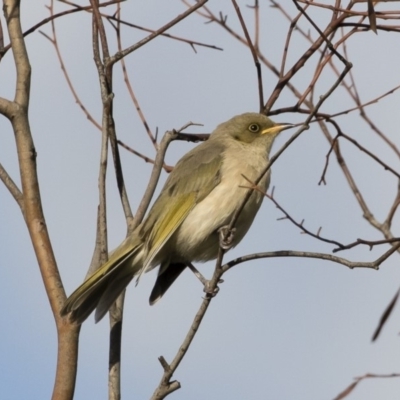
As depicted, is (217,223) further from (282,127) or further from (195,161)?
(282,127)

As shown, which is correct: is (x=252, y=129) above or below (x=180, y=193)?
above

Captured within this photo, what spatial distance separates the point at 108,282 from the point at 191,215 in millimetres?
1046

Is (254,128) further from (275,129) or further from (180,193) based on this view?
(180,193)

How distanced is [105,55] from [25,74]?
1.92 feet

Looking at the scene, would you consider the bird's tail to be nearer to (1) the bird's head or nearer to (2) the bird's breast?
(2) the bird's breast

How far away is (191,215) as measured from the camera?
21.5 ft

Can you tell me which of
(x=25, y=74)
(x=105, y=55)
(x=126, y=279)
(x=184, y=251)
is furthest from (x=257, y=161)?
(x=25, y=74)

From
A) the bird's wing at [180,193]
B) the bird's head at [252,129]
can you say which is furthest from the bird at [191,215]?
the bird's head at [252,129]

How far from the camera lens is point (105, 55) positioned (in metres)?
5.28

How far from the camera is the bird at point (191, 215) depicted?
6.25 meters

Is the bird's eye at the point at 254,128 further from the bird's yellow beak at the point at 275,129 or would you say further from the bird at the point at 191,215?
the bird at the point at 191,215

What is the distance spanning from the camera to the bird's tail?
520 cm

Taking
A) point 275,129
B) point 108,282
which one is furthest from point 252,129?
point 108,282

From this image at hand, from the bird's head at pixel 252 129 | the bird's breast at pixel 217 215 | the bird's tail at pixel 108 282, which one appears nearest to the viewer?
the bird's tail at pixel 108 282
